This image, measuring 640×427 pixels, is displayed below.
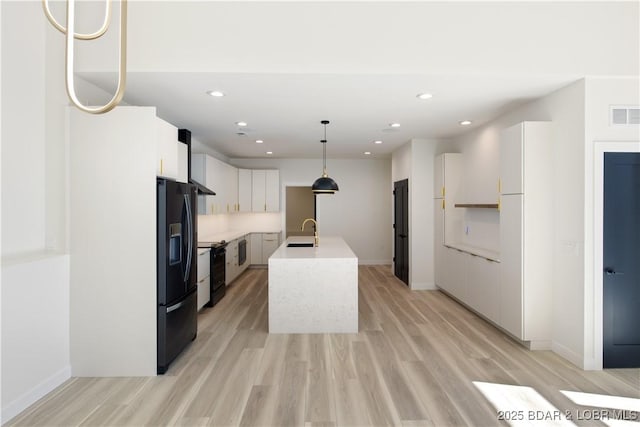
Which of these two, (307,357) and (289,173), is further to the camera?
(289,173)

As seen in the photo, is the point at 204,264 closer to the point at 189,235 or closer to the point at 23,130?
the point at 189,235

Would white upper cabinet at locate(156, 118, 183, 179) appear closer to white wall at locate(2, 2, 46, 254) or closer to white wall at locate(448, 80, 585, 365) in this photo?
white wall at locate(2, 2, 46, 254)

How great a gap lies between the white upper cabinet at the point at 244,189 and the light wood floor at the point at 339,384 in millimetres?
4323

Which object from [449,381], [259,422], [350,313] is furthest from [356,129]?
[259,422]

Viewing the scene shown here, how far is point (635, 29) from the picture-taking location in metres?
3.19

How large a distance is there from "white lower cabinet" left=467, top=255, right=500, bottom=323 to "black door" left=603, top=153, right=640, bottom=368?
1.09 metres

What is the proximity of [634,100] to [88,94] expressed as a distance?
16.6 feet

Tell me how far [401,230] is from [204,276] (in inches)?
152

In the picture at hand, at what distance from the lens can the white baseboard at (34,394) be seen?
243 cm

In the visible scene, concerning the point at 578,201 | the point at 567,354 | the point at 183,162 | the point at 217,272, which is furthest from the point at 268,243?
the point at 578,201

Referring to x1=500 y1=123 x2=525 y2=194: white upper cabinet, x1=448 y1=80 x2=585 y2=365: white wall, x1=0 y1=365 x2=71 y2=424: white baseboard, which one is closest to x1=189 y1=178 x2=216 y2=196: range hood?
x1=0 y1=365 x2=71 y2=424: white baseboard

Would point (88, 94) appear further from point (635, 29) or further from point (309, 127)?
point (635, 29)

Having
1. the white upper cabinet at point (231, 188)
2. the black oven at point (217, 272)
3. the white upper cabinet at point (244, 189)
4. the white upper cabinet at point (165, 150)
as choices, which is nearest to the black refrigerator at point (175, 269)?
the white upper cabinet at point (165, 150)

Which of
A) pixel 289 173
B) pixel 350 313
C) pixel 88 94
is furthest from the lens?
pixel 289 173
